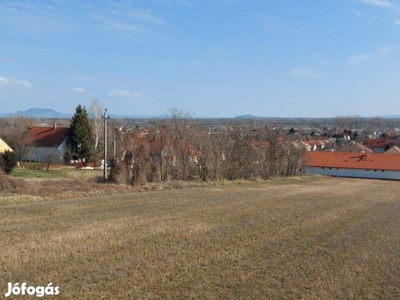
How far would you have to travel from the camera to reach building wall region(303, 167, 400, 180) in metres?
54.4

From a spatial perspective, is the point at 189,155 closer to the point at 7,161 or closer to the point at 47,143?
the point at 7,161

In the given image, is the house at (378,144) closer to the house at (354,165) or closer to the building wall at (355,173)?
the house at (354,165)

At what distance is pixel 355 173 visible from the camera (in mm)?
56844

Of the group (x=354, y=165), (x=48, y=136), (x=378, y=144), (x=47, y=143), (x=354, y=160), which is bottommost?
(x=354, y=165)

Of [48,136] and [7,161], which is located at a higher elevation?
[48,136]

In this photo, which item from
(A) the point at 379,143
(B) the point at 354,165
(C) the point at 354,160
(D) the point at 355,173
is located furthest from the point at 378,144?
(D) the point at 355,173

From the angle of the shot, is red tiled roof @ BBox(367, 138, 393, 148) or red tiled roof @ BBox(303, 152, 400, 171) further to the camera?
red tiled roof @ BBox(367, 138, 393, 148)

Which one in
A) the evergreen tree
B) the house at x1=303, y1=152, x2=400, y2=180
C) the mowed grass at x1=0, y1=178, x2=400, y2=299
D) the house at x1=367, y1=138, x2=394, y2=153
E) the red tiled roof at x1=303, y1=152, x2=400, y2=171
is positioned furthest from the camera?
the house at x1=367, y1=138, x2=394, y2=153

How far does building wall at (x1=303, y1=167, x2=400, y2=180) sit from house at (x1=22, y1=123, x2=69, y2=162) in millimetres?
32829

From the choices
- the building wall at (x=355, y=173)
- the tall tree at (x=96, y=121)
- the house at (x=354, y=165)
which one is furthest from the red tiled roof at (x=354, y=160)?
the tall tree at (x=96, y=121)

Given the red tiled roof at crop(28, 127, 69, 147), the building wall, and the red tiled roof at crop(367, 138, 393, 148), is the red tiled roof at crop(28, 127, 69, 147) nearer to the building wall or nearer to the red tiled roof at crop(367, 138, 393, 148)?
the building wall

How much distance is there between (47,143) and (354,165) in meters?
43.0

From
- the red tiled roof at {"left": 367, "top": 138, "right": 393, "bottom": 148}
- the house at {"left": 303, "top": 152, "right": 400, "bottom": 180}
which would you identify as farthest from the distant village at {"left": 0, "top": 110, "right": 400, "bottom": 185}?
the red tiled roof at {"left": 367, "top": 138, "right": 393, "bottom": 148}

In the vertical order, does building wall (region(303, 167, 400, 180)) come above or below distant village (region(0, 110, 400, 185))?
below
